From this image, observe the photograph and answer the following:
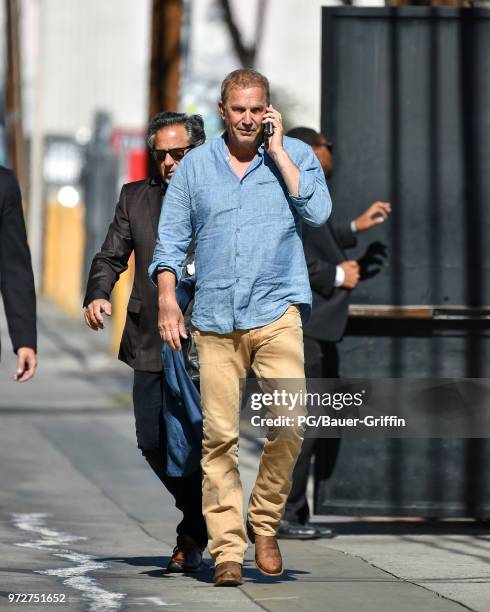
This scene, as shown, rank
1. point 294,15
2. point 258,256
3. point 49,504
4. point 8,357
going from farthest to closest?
1. point 294,15
2. point 8,357
3. point 49,504
4. point 258,256

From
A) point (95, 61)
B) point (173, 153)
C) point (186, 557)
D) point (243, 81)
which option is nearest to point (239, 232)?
point (243, 81)

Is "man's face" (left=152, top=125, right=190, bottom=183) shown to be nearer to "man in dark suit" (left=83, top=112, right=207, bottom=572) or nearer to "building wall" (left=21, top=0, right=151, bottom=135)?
"man in dark suit" (left=83, top=112, right=207, bottom=572)

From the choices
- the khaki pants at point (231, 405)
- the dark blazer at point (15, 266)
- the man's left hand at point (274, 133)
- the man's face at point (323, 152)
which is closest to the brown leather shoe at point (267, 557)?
the khaki pants at point (231, 405)

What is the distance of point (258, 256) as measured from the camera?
6340 millimetres

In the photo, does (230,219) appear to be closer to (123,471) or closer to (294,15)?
(123,471)

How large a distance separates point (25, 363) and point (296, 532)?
94.0 inches

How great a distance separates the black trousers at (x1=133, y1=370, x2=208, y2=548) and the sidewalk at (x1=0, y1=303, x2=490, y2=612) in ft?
0.67

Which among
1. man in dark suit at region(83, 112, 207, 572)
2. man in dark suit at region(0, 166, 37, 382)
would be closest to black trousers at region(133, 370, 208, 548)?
man in dark suit at region(83, 112, 207, 572)

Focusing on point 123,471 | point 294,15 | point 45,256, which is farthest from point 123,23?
point 123,471

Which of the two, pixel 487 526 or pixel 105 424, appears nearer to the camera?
pixel 487 526

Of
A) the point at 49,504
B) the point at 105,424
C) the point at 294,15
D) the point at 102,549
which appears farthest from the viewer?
the point at 294,15

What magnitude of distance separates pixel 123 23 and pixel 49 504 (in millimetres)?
125458

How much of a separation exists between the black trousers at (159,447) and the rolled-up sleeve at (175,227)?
1.89ft

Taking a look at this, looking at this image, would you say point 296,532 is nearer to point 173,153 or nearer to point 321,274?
point 321,274
